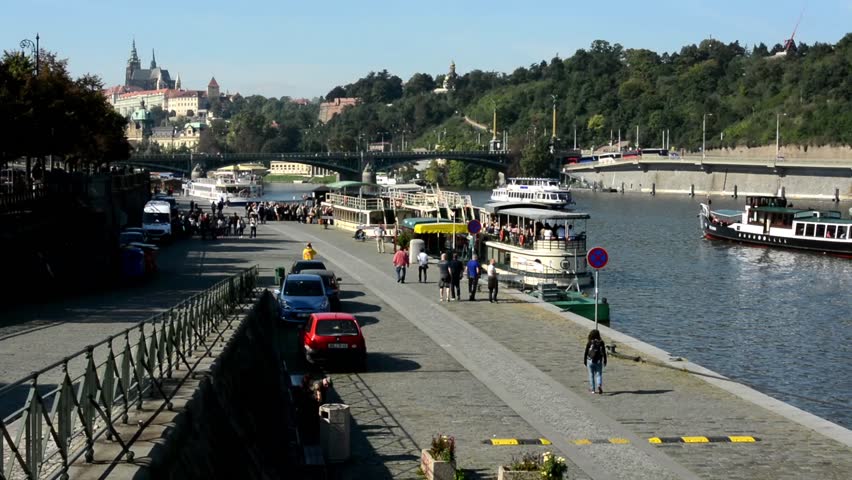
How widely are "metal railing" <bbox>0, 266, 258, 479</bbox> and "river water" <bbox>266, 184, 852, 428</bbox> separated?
15697 mm

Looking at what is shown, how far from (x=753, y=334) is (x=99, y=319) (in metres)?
23.8

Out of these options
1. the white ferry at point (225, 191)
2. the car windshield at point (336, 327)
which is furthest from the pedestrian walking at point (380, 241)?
the white ferry at point (225, 191)

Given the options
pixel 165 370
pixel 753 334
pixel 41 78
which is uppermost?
pixel 41 78

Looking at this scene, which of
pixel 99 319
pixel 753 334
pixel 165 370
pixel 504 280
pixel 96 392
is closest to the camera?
pixel 96 392

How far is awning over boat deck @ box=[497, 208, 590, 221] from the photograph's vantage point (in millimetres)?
50250

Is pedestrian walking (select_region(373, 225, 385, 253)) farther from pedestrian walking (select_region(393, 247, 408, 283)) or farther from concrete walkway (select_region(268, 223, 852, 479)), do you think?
concrete walkway (select_region(268, 223, 852, 479))

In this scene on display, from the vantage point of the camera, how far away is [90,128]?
7269 cm

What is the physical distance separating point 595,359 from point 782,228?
63.5m

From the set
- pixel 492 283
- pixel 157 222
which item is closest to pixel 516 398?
pixel 492 283

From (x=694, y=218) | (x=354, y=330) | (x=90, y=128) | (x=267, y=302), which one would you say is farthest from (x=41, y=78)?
(x=694, y=218)

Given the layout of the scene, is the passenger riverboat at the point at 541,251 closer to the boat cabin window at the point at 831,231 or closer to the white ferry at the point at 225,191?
the boat cabin window at the point at 831,231

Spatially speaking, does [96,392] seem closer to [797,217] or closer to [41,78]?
[41,78]

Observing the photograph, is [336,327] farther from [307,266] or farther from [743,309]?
Result: [743,309]

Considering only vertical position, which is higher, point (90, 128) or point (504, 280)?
point (90, 128)
